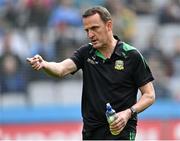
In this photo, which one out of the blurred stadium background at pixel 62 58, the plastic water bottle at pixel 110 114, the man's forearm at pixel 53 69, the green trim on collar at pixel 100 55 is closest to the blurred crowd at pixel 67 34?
the blurred stadium background at pixel 62 58

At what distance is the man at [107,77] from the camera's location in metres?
6.53

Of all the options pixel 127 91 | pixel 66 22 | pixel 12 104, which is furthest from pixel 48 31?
pixel 127 91

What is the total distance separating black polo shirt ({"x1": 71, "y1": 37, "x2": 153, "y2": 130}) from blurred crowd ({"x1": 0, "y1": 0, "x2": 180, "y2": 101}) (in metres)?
5.68

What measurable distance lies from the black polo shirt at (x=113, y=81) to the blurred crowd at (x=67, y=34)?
568cm

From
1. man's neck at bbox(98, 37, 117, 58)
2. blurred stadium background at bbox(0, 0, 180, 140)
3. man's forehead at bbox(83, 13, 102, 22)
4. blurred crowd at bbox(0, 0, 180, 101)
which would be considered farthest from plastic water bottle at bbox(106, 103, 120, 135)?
blurred crowd at bbox(0, 0, 180, 101)

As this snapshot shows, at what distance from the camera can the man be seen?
6.53 meters

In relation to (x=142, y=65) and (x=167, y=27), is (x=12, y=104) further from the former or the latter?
(x=142, y=65)

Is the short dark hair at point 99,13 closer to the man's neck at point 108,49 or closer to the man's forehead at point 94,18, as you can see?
the man's forehead at point 94,18

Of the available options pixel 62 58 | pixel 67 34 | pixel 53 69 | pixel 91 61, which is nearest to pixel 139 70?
pixel 91 61

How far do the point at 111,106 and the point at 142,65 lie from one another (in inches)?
18.5

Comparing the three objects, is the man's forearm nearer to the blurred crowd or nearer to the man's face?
the man's face

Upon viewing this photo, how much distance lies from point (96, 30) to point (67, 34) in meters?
6.81

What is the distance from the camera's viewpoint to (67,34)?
1329cm

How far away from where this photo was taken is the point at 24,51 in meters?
12.7
